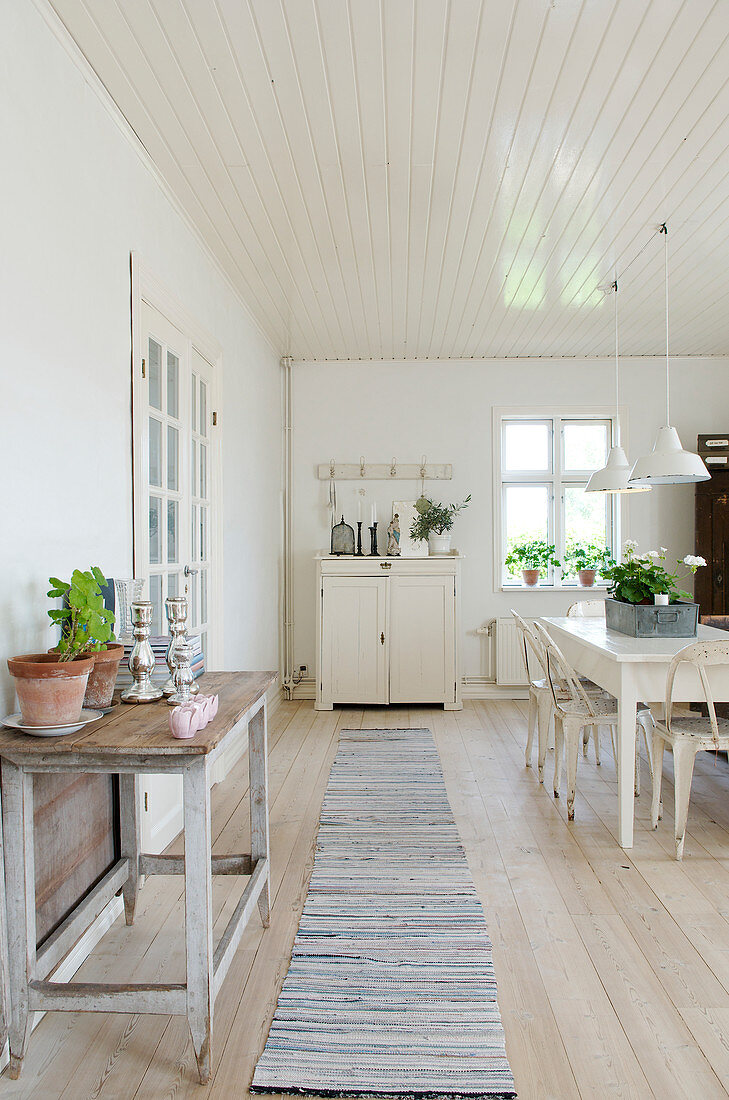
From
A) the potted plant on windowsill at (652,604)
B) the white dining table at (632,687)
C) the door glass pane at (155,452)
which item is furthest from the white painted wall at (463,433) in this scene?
the door glass pane at (155,452)

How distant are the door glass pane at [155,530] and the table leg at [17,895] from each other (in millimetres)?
1361

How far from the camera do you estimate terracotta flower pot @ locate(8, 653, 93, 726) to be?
5.40 ft

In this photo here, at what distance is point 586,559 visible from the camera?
5941 mm

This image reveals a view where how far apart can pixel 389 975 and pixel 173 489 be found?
6.76 ft

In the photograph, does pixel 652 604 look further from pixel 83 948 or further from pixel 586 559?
pixel 83 948

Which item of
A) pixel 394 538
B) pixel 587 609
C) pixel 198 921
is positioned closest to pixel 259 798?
pixel 198 921

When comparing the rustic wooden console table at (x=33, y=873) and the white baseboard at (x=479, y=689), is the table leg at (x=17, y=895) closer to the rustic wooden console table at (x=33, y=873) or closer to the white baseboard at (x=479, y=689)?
the rustic wooden console table at (x=33, y=873)

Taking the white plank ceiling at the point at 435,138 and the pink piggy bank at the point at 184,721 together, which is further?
the white plank ceiling at the point at 435,138

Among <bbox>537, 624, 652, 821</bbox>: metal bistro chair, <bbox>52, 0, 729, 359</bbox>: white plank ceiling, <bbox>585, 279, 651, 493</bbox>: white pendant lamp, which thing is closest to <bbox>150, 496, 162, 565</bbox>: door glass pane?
<bbox>52, 0, 729, 359</bbox>: white plank ceiling

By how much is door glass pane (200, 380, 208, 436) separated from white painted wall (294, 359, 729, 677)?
2203 millimetres

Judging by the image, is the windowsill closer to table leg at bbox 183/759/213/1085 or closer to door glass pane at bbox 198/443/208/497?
door glass pane at bbox 198/443/208/497

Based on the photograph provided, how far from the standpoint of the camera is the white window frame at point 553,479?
5941mm

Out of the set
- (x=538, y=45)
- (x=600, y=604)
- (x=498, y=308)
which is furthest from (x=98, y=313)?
(x=600, y=604)

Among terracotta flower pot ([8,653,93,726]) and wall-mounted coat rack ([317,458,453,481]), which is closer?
terracotta flower pot ([8,653,93,726])
